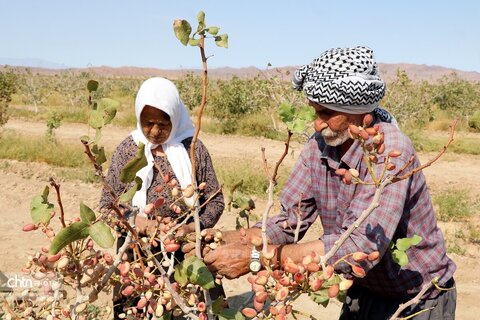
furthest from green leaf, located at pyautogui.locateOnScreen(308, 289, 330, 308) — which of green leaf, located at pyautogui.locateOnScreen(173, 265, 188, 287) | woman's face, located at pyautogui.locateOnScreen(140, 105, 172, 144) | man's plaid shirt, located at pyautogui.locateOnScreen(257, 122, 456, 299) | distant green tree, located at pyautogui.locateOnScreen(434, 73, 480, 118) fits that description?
distant green tree, located at pyautogui.locateOnScreen(434, 73, 480, 118)

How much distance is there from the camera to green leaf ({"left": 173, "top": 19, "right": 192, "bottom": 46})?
1086 millimetres

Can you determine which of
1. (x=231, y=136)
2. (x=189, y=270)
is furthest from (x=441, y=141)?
(x=189, y=270)

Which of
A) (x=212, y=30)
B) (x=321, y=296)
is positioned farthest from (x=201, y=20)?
(x=321, y=296)

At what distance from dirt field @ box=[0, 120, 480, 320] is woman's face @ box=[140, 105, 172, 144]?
74cm

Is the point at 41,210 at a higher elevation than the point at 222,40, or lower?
lower

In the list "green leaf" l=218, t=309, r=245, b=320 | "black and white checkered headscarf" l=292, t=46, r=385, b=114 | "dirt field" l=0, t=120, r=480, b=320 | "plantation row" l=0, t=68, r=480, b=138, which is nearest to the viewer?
"green leaf" l=218, t=309, r=245, b=320

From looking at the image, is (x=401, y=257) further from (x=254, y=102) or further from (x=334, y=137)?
(x=254, y=102)

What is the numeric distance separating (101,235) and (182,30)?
40 cm

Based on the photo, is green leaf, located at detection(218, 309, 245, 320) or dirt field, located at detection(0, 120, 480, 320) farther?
dirt field, located at detection(0, 120, 480, 320)

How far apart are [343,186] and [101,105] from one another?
97cm

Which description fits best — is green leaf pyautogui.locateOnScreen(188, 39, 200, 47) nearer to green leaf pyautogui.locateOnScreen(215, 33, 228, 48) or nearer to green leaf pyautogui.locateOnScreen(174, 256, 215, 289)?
green leaf pyautogui.locateOnScreen(215, 33, 228, 48)

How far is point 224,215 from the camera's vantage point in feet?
22.6

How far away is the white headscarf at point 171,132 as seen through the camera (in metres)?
2.64

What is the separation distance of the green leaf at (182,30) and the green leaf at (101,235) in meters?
0.37
